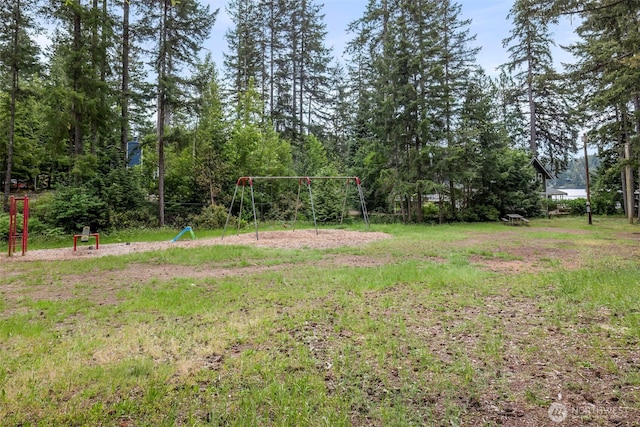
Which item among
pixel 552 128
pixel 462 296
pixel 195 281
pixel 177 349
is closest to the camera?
pixel 177 349

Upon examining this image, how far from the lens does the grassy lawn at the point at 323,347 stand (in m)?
2.15

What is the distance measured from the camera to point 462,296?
467 cm

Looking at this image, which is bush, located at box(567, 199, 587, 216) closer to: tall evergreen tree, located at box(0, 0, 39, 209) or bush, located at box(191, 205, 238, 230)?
bush, located at box(191, 205, 238, 230)

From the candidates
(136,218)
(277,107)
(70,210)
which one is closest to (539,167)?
(277,107)

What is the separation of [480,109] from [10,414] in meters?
19.8

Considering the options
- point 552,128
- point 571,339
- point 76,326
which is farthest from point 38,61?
point 552,128

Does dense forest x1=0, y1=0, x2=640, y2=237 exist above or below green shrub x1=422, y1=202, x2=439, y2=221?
above

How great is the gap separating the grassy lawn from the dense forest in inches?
263

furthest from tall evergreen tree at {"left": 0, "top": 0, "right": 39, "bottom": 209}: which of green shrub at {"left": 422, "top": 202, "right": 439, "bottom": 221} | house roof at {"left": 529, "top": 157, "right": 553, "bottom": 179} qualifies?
house roof at {"left": 529, "top": 157, "right": 553, "bottom": 179}

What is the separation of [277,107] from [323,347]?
2251cm

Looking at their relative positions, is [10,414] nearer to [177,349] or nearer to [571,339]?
[177,349]

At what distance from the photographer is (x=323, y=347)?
3113 millimetres

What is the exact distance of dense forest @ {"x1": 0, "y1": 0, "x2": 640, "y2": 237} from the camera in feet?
38.9

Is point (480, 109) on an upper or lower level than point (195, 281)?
upper
